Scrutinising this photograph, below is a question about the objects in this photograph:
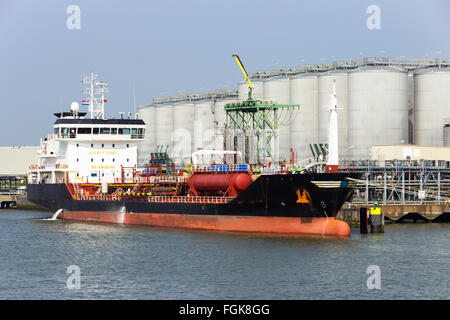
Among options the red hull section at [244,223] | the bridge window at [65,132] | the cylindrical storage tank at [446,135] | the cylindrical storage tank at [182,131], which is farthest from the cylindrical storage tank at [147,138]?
the red hull section at [244,223]

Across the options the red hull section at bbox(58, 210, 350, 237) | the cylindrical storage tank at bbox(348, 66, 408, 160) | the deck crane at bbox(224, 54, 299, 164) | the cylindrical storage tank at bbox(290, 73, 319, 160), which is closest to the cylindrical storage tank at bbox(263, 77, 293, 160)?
the cylindrical storage tank at bbox(290, 73, 319, 160)

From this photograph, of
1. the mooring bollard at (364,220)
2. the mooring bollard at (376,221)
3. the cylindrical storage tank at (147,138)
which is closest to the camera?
the mooring bollard at (364,220)

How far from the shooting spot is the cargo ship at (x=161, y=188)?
4275 cm

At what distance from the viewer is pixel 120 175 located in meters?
61.8

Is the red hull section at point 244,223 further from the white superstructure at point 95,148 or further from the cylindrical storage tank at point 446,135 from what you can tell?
the cylindrical storage tank at point 446,135

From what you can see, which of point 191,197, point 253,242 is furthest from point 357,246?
point 191,197

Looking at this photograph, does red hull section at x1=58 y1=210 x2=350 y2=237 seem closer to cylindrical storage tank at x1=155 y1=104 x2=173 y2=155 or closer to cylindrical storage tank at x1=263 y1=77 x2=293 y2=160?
cylindrical storage tank at x1=263 y1=77 x2=293 y2=160

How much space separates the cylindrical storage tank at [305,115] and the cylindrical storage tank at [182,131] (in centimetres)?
1959

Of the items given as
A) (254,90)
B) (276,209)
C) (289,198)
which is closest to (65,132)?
(276,209)

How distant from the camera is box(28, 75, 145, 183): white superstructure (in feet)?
200

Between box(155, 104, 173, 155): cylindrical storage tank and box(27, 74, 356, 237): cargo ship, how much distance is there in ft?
114

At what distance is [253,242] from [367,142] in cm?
3593

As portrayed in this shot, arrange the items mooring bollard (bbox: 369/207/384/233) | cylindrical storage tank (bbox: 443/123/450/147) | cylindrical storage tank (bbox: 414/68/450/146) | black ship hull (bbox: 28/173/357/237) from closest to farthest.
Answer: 1. black ship hull (bbox: 28/173/357/237)
2. mooring bollard (bbox: 369/207/384/233)
3. cylindrical storage tank (bbox: 443/123/450/147)
4. cylindrical storage tank (bbox: 414/68/450/146)
